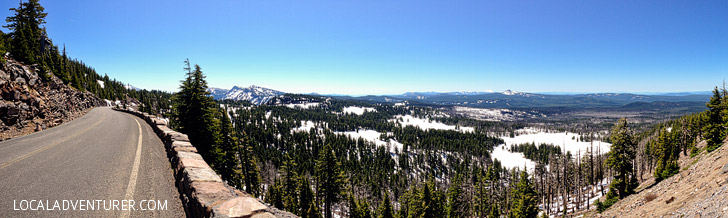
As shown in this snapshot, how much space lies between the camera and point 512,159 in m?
182

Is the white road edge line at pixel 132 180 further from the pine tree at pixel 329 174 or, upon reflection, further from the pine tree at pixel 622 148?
the pine tree at pixel 622 148

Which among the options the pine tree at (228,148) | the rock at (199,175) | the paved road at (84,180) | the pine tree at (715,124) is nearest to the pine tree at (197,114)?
the pine tree at (228,148)

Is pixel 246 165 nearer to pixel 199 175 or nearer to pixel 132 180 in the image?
pixel 132 180

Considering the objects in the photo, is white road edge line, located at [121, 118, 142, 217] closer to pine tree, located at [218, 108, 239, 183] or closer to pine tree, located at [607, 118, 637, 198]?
pine tree, located at [218, 108, 239, 183]

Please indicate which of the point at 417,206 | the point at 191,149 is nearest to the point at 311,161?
the point at 417,206

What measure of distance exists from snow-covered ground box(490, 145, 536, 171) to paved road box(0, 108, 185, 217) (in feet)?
617

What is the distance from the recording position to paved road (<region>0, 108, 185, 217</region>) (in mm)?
5996

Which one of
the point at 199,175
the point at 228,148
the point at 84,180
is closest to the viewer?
the point at 199,175

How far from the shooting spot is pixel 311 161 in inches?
4978

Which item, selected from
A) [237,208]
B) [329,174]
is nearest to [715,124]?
[329,174]

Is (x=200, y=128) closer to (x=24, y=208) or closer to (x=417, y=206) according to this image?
(x=24, y=208)

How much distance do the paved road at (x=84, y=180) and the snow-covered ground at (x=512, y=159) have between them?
188009 millimetres

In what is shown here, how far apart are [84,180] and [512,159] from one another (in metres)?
215

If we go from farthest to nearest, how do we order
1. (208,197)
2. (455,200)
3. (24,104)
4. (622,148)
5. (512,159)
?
(512,159)
(455,200)
(622,148)
(24,104)
(208,197)
